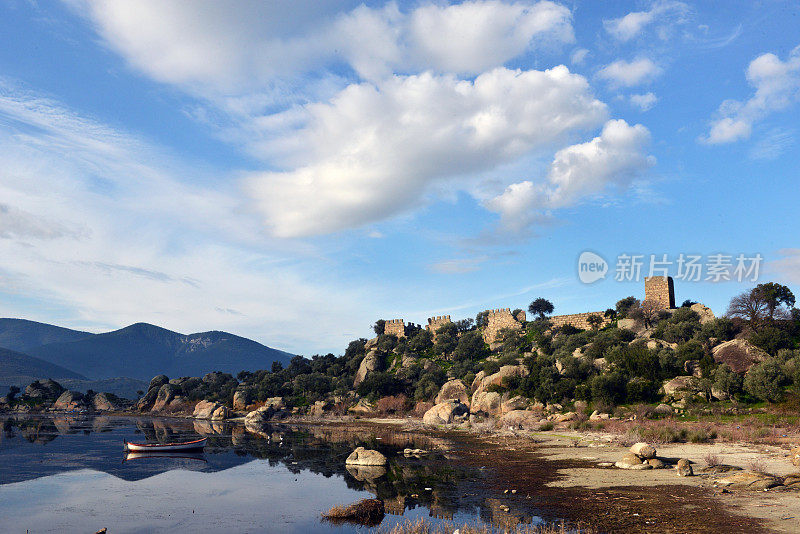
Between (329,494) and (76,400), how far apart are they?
447 ft

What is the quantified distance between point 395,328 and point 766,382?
103337mm

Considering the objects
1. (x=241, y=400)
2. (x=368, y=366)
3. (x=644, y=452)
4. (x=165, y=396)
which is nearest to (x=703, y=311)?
(x=644, y=452)

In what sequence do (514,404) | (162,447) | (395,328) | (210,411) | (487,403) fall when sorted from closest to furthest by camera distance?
1. (162,447)
2. (514,404)
3. (487,403)
4. (210,411)
5. (395,328)

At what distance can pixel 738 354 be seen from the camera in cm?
5975

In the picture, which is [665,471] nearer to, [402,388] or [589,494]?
[589,494]

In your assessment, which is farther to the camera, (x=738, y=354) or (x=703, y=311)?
(x=703, y=311)

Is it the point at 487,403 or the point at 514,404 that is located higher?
the point at 514,404

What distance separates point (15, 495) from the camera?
28.0 m

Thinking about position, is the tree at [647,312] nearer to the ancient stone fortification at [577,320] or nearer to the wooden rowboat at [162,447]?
the ancient stone fortification at [577,320]

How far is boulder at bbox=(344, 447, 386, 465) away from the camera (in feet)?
121

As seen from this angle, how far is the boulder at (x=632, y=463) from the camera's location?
28.9 meters

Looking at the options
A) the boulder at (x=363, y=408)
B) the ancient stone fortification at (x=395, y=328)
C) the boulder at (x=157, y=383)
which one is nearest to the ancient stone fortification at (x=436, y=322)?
the ancient stone fortification at (x=395, y=328)

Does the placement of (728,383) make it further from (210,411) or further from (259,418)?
(210,411)

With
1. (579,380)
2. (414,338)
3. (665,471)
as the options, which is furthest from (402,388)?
(665,471)
